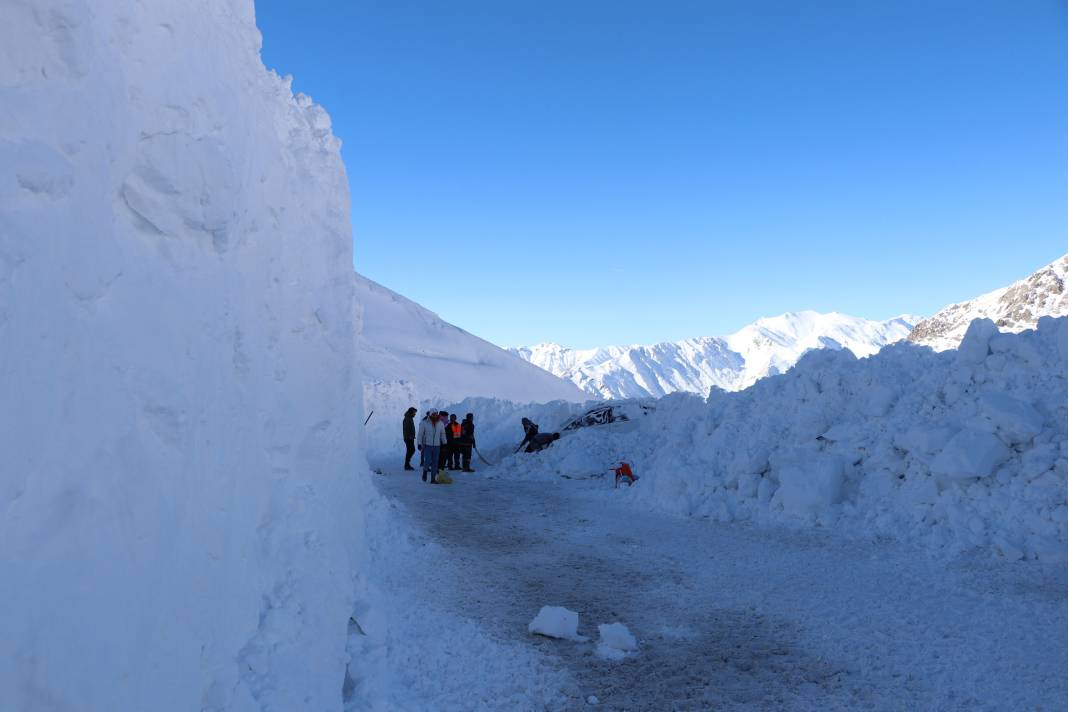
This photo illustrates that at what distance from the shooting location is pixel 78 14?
2781 mm

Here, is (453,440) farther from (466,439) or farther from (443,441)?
(443,441)

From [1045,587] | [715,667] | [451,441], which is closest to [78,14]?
[715,667]

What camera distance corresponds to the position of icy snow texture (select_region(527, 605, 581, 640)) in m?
5.66

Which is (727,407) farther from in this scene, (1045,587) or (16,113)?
(16,113)

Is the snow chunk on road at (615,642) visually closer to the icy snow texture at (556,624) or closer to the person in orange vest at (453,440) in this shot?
the icy snow texture at (556,624)

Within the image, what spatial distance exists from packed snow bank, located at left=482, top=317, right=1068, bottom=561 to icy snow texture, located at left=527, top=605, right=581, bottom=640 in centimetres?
477

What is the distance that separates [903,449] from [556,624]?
6322 mm

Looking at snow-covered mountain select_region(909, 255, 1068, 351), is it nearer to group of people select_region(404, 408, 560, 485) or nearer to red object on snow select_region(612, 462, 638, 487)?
group of people select_region(404, 408, 560, 485)

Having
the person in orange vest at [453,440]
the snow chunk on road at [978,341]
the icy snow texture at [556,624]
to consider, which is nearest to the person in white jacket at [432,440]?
the person in orange vest at [453,440]

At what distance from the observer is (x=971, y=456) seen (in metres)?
8.24

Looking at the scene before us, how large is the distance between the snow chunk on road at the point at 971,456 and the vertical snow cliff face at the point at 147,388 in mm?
7354

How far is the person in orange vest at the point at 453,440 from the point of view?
1769 centimetres

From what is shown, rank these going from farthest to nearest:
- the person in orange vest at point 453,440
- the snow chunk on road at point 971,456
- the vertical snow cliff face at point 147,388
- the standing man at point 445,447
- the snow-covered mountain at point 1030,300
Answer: the snow-covered mountain at point 1030,300
the person in orange vest at point 453,440
the standing man at point 445,447
the snow chunk on road at point 971,456
the vertical snow cliff face at point 147,388

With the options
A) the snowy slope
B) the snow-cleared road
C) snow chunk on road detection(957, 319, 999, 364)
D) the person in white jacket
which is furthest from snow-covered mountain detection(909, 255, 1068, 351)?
the snow-cleared road
